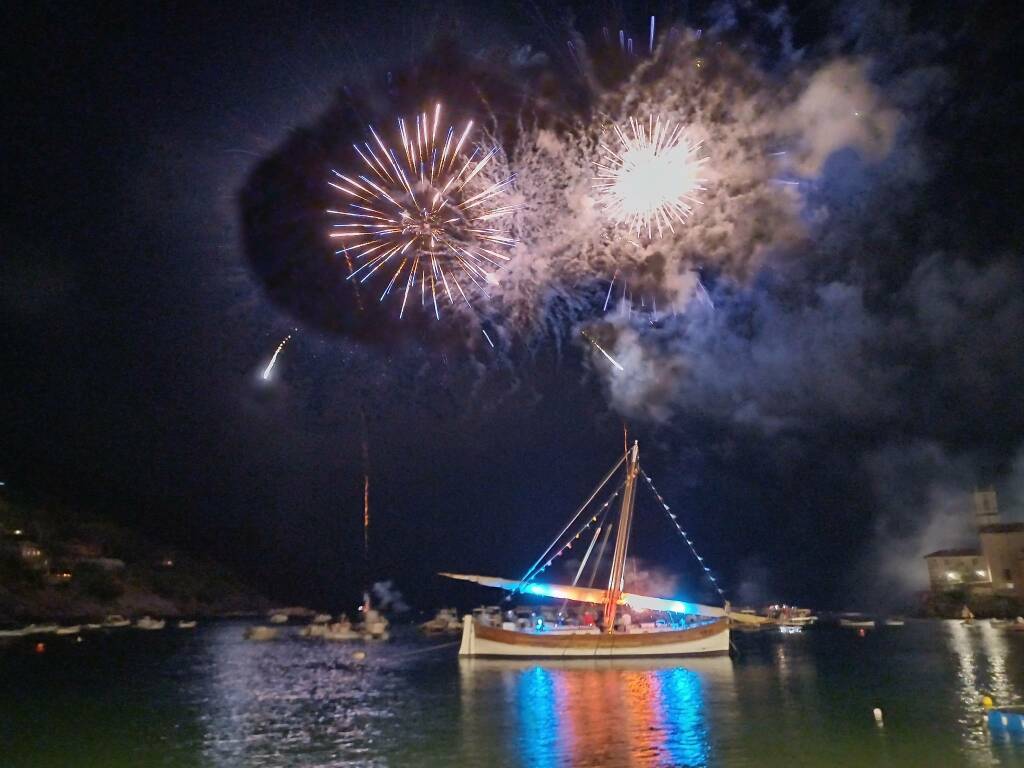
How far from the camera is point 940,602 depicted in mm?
103562

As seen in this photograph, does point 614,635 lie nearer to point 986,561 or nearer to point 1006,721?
point 1006,721

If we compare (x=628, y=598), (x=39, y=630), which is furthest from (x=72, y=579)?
(x=628, y=598)

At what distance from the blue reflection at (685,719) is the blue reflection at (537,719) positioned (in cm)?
376

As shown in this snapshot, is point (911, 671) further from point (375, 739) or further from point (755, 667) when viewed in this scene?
point (375, 739)

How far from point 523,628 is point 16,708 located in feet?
105

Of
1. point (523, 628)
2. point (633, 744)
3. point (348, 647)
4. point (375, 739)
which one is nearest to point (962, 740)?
point (633, 744)

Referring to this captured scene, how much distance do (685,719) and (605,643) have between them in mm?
25033

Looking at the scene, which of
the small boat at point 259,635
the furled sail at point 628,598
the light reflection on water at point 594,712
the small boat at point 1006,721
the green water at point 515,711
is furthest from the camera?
the small boat at point 259,635

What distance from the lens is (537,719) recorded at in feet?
95.1

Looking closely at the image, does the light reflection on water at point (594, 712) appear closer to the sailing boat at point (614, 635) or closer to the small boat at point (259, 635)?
the sailing boat at point (614, 635)

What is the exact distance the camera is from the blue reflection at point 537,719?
22719 millimetres

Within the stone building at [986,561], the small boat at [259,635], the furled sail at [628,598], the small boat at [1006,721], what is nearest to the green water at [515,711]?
the small boat at [1006,721]

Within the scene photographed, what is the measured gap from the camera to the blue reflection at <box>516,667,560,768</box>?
22719mm

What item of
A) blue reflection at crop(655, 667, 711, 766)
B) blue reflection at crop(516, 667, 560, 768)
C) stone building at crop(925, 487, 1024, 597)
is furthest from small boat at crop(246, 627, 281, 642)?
stone building at crop(925, 487, 1024, 597)
